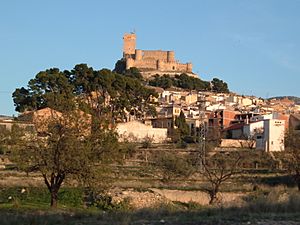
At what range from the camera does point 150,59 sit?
5541 inches

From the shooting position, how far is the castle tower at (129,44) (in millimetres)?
145000

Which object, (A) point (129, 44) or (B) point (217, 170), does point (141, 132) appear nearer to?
(B) point (217, 170)

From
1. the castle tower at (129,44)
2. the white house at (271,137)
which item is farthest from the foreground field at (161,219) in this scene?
the castle tower at (129,44)

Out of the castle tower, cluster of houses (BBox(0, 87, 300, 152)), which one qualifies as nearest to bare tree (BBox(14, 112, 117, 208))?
cluster of houses (BBox(0, 87, 300, 152))

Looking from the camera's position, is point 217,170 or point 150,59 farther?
point 150,59

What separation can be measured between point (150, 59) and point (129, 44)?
31.0 feet

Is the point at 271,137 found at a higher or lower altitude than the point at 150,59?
lower

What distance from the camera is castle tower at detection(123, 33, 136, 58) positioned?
14500 centimetres

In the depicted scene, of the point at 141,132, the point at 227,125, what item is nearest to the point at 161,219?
the point at 141,132

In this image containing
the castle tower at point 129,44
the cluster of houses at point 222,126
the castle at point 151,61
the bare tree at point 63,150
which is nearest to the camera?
the bare tree at point 63,150

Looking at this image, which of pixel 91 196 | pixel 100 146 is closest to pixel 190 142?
pixel 91 196

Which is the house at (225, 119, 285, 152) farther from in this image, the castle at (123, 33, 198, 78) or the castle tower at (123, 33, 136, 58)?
the castle tower at (123, 33, 136, 58)

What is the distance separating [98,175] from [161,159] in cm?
2249

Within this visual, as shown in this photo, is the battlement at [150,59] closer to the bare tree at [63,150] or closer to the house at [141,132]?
the house at [141,132]
